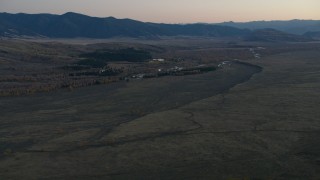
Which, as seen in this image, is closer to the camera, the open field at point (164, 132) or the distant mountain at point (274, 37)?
the open field at point (164, 132)

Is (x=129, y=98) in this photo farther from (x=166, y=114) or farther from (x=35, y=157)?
(x=35, y=157)

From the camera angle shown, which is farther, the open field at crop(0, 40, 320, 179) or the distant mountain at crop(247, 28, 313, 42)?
the distant mountain at crop(247, 28, 313, 42)

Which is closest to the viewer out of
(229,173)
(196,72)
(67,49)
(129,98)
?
(229,173)

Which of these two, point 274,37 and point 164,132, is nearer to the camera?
point 164,132

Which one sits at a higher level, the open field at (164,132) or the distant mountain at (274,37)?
the distant mountain at (274,37)

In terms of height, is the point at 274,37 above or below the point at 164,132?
above

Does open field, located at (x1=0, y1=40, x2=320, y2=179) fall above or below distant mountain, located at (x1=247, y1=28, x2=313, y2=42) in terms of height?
below

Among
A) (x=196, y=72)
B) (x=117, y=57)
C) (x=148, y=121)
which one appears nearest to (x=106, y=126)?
(x=148, y=121)

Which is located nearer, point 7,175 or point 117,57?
point 7,175
